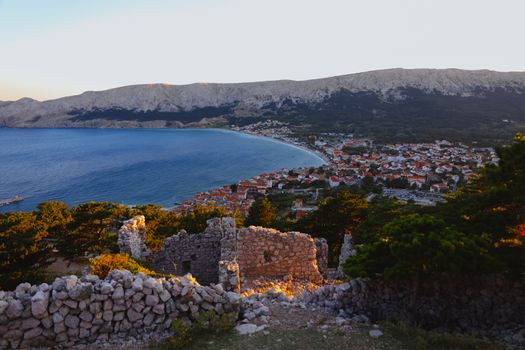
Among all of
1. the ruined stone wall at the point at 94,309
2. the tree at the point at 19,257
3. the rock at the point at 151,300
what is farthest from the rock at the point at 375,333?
the tree at the point at 19,257

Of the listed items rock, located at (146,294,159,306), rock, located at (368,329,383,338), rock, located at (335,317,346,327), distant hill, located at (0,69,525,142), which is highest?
distant hill, located at (0,69,525,142)

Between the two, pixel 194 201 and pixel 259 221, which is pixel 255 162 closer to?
pixel 194 201

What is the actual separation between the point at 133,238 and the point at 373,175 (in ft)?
198

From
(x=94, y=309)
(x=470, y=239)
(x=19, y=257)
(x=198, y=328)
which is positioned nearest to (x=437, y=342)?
(x=470, y=239)

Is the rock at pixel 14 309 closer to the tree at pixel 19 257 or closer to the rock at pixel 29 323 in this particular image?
the rock at pixel 29 323

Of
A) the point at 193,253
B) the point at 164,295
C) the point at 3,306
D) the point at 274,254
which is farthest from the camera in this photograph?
the point at 193,253

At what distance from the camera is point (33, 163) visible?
8400cm

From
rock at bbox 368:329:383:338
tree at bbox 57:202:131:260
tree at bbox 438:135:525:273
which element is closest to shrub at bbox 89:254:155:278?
rock at bbox 368:329:383:338

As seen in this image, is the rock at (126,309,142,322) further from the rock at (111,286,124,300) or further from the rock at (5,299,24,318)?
the rock at (5,299,24,318)

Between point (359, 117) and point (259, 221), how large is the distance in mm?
132576

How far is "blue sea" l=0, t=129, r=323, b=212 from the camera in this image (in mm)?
59562

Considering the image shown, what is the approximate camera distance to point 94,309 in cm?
492

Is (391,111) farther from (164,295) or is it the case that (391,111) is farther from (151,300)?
(151,300)

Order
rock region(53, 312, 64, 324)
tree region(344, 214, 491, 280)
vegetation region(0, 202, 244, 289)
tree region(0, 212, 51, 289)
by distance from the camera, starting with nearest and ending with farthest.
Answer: rock region(53, 312, 64, 324) < tree region(344, 214, 491, 280) < tree region(0, 212, 51, 289) < vegetation region(0, 202, 244, 289)
